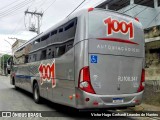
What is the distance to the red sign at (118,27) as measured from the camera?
7.62m

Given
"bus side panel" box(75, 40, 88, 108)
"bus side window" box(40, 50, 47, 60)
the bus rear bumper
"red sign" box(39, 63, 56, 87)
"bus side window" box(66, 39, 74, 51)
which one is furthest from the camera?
"bus side window" box(40, 50, 47, 60)

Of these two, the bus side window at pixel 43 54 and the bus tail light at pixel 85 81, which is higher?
the bus side window at pixel 43 54

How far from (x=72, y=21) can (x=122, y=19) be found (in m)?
1.60

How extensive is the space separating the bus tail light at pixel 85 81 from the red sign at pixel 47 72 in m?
2.18

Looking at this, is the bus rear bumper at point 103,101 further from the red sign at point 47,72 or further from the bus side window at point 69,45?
the red sign at point 47,72

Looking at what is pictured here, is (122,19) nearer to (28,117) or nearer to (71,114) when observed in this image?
(71,114)

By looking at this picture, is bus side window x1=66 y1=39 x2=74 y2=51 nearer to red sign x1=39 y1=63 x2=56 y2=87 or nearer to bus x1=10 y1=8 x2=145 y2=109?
bus x1=10 y1=8 x2=145 y2=109

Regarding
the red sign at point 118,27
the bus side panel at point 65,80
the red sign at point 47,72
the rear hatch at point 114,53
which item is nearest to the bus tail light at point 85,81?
the rear hatch at point 114,53

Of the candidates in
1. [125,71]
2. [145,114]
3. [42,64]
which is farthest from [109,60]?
[42,64]

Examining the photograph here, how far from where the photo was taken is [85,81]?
7.04m

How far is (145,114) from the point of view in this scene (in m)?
9.06

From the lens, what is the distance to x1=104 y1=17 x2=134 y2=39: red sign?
300 inches

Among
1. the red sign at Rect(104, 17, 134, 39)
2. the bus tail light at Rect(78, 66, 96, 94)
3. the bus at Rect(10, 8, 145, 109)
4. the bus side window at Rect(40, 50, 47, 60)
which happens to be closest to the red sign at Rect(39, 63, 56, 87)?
the bus at Rect(10, 8, 145, 109)

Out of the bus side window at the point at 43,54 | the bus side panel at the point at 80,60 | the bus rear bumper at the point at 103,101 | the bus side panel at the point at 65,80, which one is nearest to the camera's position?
the bus rear bumper at the point at 103,101
